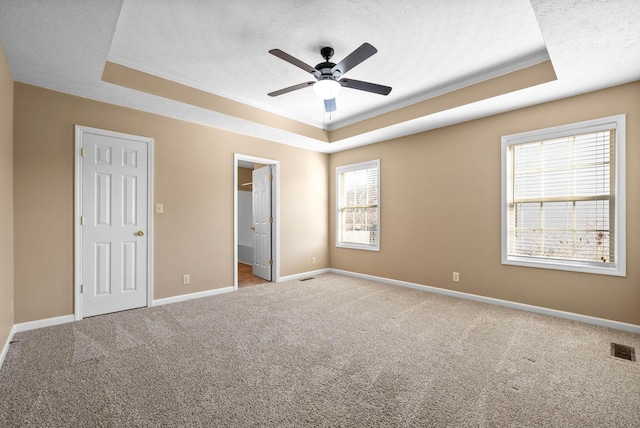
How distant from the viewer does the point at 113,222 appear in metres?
3.49

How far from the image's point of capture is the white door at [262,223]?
5.32 metres

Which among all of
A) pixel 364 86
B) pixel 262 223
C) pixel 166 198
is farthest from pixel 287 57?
pixel 262 223

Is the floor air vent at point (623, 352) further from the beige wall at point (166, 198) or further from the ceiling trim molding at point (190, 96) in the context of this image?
the ceiling trim molding at point (190, 96)

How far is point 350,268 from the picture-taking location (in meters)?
5.69

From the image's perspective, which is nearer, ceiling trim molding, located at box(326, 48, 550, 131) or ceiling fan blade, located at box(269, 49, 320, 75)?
ceiling fan blade, located at box(269, 49, 320, 75)

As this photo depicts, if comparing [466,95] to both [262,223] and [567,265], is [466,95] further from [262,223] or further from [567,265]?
[262,223]

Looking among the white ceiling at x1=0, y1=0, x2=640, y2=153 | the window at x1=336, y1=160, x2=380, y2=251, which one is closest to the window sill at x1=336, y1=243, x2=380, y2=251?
the window at x1=336, y1=160, x2=380, y2=251

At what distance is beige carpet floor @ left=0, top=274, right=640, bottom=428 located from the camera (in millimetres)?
1704

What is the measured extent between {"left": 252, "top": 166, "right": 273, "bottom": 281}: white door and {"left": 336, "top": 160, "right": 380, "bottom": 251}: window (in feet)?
4.74

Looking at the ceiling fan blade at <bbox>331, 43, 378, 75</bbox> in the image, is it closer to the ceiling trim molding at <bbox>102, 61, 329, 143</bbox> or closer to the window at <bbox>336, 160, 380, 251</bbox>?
the ceiling trim molding at <bbox>102, 61, 329, 143</bbox>

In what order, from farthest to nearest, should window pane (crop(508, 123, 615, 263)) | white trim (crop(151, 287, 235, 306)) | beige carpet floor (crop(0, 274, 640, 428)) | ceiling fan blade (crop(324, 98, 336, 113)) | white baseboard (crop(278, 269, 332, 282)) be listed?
1. white baseboard (crop(278, 269, 332, 282))
2. white trim (crop(151, 287, 235, 306))
3. ceiling fan blade (crop(324, 98, 336, 113))
4. window pane (crop(508, 123, 615, 263))
5. beige carpet floor (crop(0, 274, 640, 428))

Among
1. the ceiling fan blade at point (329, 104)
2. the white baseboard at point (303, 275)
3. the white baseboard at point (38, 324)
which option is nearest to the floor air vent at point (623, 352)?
the ceiling fan blade at point (329, 104)

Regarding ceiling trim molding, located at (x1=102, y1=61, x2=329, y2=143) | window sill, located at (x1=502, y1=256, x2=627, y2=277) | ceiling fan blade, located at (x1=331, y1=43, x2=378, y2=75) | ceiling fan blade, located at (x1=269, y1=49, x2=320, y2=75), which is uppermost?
ceiling trim molding, located at (x1=102, y1=61, x2=329, y2=143)

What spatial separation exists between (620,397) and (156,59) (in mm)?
4743
